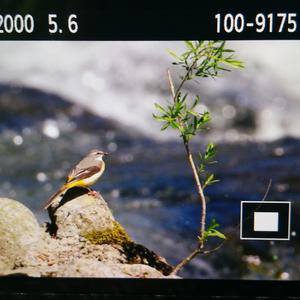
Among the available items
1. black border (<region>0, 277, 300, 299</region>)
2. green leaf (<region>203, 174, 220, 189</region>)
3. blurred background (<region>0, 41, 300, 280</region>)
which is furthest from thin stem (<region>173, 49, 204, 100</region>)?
black border (<region>0, 277, 300, 299</region>)

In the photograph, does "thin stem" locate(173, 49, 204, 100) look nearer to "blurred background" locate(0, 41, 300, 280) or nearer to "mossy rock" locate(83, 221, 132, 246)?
"blurred background" locate(0, 41, 300, 280)

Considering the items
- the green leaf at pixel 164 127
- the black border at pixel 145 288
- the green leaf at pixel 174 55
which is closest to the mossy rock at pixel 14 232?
the black border at pixel 145 288

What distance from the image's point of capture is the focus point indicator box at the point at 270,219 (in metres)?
2.41

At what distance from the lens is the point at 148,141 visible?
2504 millimetres

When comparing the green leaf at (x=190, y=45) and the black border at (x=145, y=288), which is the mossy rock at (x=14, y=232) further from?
the green leaf at (x=190, y=45)

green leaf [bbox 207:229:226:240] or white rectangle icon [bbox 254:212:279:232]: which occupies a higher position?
white rectangle icon [bbox 254:212:279:232]

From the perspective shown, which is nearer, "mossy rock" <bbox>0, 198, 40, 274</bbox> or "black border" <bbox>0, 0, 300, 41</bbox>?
"black border" <bbox>0, 0, 300, 41</bbox>

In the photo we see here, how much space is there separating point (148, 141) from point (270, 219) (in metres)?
0.71

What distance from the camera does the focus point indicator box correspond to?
94.9 inches

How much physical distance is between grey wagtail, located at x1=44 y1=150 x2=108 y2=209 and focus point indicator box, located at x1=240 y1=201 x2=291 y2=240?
30.4 inches

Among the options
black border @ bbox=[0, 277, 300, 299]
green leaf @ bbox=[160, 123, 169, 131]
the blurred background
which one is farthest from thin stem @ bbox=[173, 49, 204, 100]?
black border @ bbox=[0, 277, 300, 299]

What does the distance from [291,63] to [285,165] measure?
0.49 m

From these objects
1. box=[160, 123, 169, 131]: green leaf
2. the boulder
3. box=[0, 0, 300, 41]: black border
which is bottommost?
the boulder

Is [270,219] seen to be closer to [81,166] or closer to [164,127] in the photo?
[164,127]
